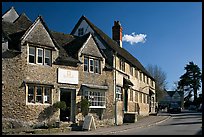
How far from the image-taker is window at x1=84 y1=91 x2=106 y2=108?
87.8 ft

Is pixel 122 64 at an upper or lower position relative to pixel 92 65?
upper

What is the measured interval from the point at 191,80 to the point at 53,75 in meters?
81.7

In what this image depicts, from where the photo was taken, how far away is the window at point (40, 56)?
23.4 metres

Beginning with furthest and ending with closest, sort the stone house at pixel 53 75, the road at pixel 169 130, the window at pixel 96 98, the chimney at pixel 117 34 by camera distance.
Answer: the chimney at pixel 117 34
the window at pixel 96 98
the stone house at pixel 53 75
the road at pixel 169 130

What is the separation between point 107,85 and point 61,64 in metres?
5.52

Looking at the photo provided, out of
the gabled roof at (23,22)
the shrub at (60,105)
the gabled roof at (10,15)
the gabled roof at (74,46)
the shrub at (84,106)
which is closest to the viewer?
the shrub at (60,105)

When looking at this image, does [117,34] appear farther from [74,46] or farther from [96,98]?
[96,98]

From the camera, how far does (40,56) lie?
941 inches

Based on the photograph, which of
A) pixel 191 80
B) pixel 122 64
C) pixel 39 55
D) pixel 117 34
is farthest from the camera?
pixel 191 80

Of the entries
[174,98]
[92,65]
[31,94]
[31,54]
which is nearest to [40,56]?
[31,54]

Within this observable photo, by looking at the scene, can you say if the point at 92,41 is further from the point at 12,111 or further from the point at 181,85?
the point at 181,85

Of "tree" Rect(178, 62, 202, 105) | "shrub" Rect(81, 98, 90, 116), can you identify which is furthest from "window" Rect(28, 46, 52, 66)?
"tree" Rect(178, 62, 202, 105)

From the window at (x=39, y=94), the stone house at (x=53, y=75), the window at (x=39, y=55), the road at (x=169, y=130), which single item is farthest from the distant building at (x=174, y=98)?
the window at (x=39, y=55)

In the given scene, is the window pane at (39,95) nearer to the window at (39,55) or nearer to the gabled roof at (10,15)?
the window at (39,55)
